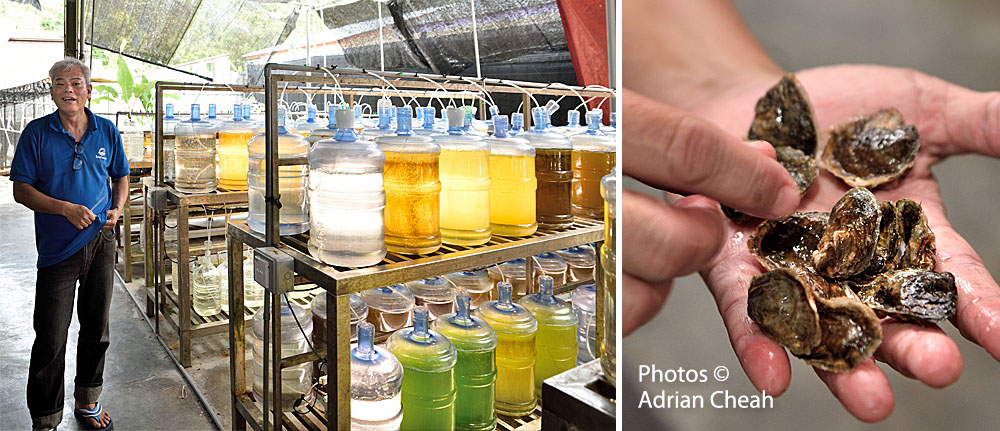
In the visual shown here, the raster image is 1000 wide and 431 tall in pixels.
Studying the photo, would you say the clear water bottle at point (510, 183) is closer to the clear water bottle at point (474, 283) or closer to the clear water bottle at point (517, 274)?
the clear water bottle at point (474, 283)

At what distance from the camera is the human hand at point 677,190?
2.78 ft

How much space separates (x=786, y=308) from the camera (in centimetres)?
88

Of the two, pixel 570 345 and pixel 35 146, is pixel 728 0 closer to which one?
pixel 570 345

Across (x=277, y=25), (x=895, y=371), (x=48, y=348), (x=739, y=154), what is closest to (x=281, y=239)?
(x=48, y=348)

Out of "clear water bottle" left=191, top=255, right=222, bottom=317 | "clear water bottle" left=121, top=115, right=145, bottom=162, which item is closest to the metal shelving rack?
"clear water bottle" left=191, top=255, right=222, bottom=317

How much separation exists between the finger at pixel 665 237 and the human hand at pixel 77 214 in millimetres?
2150

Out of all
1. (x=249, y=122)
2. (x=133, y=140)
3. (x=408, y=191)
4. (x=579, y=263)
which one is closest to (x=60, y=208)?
(x=249, y=122)

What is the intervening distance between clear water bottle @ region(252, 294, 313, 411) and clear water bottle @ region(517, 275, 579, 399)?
2.54 ft

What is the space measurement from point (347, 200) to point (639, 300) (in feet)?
2.88

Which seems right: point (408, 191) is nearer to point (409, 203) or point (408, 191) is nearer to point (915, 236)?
point (409, 203)

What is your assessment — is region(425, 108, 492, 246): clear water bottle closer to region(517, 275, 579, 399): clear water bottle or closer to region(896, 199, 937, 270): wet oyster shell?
region(517, 275, 579, 399): clear water bottle

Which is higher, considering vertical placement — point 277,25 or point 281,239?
point 277,25

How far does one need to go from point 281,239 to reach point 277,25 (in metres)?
4.19

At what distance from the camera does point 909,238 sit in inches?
36.7
